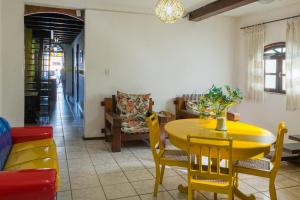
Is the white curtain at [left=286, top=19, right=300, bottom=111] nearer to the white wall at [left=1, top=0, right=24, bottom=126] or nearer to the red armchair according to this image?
the red armchair

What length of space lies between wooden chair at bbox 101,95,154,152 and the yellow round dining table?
153cm

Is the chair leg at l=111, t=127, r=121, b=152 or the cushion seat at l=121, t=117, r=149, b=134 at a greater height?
the cushion seat at l=121, t=117, r=149, b=134

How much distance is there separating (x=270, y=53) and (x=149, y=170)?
3.26 m

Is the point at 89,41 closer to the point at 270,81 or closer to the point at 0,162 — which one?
the point at 0,162

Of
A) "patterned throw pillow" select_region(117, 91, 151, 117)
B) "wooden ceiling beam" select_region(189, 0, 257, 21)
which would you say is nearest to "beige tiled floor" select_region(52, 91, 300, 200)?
"patterned throw pillow" select_region(117, 91, 151, 117)

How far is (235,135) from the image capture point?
101 inches

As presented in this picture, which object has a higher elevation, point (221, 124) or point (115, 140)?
point (221, 124)

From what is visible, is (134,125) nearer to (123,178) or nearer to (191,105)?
(191,105)

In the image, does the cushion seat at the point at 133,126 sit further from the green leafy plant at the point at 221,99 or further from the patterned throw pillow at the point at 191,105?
the green leafy plant at the point at 221,99

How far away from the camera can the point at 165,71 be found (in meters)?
5.57

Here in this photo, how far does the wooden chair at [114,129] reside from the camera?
4.43 meters

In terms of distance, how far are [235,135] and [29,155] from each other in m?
1.99

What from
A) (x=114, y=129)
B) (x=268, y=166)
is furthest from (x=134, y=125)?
(x=268, y=166)

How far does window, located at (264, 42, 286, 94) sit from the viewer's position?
489 centimetres
